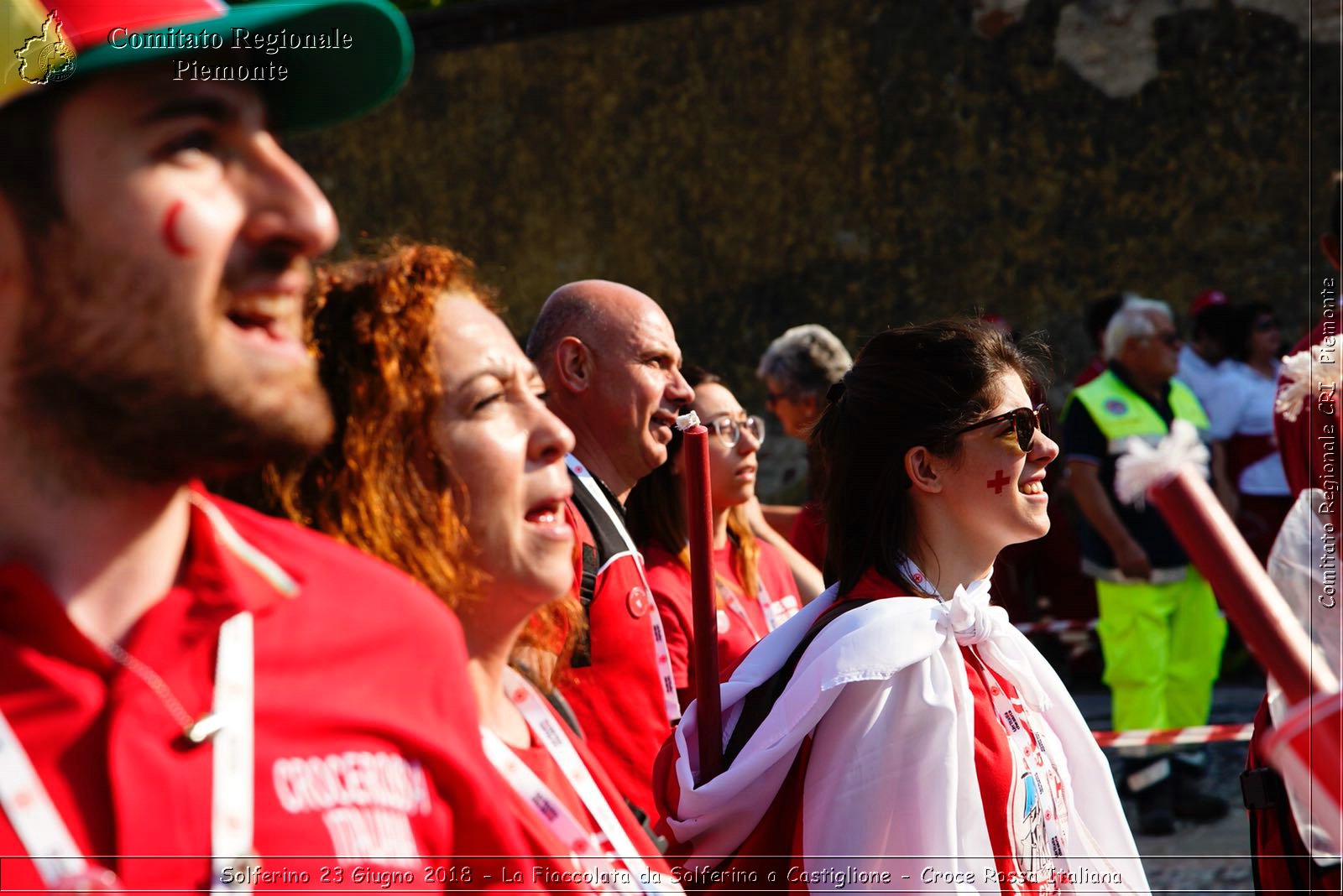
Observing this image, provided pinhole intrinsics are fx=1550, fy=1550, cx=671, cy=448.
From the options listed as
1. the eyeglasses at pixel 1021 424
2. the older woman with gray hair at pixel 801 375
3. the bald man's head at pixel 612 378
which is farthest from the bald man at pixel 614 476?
the older woman with gray hair at pixel 801 375

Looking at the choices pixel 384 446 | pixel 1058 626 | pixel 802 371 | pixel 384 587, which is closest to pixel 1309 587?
pixel 384 446

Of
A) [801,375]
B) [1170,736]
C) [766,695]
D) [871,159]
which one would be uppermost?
[871,159]

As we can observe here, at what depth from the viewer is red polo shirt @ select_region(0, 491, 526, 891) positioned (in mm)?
1460

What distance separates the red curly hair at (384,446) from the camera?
2.01 metres

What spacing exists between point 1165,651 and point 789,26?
21.0ft

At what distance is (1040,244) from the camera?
445 inches

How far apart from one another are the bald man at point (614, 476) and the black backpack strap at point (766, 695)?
455 mm

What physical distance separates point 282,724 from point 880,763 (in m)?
1.46

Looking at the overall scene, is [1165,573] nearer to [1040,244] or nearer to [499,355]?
[1040,244]

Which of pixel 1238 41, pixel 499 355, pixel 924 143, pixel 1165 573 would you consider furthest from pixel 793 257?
pixel 499 355

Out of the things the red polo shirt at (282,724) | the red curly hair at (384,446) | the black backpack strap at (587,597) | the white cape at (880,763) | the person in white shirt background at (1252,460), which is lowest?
the person in white shirt background at (1252,460)

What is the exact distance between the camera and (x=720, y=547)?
4.92 m

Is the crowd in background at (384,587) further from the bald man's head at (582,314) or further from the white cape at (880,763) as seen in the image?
the bald man's head at (582,314)

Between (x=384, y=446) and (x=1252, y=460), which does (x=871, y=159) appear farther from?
(x=384, y=446)
